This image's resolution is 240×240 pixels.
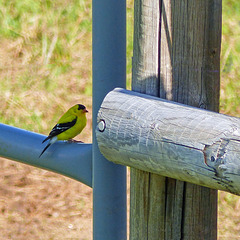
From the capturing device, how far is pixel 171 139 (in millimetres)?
1666

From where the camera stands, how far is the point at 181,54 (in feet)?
6.21

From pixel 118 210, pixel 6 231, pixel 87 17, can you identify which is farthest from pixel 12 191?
pixel 118 210

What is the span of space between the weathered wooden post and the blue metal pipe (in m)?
0.26

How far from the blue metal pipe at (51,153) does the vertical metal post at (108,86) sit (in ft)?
0.31

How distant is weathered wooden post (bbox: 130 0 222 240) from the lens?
1.88 metres

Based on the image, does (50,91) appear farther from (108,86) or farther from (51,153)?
(108,86)

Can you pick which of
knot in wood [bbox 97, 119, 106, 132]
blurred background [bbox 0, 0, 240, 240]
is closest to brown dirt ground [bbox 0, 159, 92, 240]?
blurred background [bbox 0, 0, 240, 240]

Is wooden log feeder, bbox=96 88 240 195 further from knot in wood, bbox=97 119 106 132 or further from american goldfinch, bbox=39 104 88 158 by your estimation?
american goldfinch, bbox=39 104 88 158

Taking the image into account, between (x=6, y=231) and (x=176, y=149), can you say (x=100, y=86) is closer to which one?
(x=176, y=149)

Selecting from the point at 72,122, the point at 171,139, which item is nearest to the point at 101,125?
the point at 171,139

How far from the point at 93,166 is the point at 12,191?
406cm

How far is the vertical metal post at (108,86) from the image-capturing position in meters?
2.01

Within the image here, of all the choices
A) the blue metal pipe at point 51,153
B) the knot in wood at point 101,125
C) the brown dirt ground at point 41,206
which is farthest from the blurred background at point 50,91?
the knot in wood at point 101,125

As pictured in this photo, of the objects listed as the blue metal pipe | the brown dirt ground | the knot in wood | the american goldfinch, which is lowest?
the brown dirt ground
